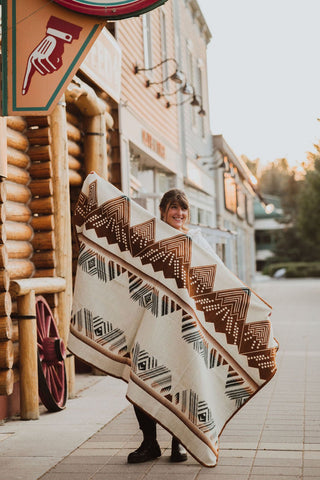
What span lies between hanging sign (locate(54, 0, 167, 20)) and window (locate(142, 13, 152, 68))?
8.87m

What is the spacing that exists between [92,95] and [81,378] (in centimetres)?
319

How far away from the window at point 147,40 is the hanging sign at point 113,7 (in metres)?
8.87

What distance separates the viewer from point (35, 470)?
488 cm

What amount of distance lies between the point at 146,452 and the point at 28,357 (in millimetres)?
1802

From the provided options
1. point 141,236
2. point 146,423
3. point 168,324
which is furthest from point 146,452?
point 141,236

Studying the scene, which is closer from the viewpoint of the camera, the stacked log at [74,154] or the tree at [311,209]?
the stacked log at [74,154]

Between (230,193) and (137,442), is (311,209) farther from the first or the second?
(137,442)

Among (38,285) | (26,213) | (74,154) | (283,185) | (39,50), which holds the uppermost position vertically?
(283,185)

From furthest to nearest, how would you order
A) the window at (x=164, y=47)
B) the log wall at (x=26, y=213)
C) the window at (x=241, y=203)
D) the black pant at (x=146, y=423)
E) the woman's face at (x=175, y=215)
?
the window at (x=241, y=203) → the window at (x=164, y=47) → the log wall at (x=26, y=213) → the woman's face at (x=175, y=215) → the black pant at (x=146, y=423)

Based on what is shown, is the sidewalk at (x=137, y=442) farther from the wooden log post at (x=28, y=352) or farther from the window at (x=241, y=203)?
the window at (x=241, y=203)

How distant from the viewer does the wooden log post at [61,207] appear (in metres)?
7.38

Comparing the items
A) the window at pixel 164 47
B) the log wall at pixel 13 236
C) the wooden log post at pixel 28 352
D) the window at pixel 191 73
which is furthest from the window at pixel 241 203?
the wooden log post at pixel 28 352

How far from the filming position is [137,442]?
5.64m

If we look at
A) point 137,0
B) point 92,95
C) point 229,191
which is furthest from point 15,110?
point 229,191
